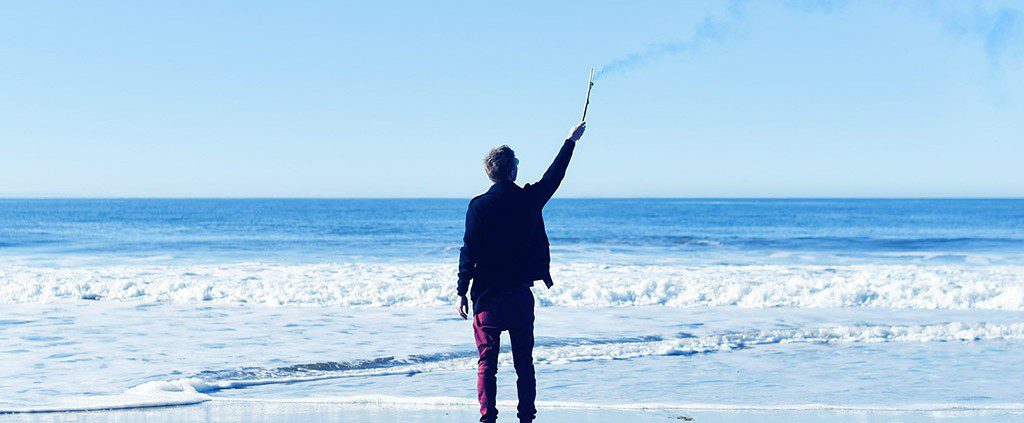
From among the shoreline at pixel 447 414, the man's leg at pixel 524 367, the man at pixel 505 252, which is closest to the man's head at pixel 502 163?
the man at pixel 505 252

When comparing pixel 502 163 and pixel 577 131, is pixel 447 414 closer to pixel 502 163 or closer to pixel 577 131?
pixel 502 163

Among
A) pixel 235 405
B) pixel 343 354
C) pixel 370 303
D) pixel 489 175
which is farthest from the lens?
pixel 370 303

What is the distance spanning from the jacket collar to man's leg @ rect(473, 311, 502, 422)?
61 centimetres

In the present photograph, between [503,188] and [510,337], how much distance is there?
751 millimetres

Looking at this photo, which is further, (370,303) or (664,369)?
(370,303)

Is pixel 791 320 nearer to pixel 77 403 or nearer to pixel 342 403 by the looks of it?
pixel 342 403

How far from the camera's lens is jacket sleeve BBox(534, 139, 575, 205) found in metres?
4.32

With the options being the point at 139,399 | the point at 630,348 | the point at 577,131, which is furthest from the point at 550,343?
the point at 577,131

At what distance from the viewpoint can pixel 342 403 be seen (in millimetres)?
5801

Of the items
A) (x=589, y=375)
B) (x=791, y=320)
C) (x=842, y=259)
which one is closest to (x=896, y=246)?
(x=842, y=259)

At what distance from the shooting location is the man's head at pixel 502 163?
171 inches

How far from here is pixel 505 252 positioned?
4.30m

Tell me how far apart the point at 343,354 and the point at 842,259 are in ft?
72.4

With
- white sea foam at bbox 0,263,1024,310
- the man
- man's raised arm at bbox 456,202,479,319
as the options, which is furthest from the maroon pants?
white sea foam at bbox 0,263,1024,310
